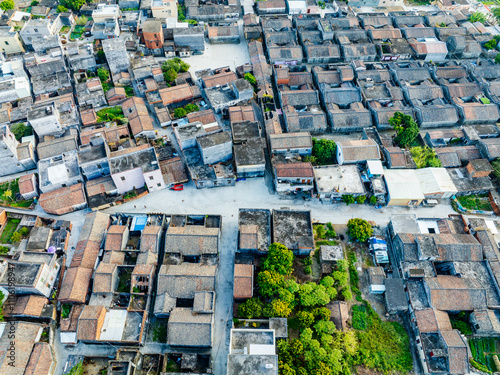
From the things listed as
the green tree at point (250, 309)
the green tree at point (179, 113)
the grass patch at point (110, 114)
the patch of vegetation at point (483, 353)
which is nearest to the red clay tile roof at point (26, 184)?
the grass patch at point (110, 114)

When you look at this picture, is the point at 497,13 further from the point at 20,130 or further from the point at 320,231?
the point at 20,130

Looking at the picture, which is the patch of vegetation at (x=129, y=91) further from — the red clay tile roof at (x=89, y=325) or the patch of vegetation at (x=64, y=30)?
the red clay tile roof at (x=89, y=325)

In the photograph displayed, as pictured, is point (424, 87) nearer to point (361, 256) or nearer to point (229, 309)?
point (361, 256)

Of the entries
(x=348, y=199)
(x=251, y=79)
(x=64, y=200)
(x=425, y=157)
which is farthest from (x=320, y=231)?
(x=64, y=200)

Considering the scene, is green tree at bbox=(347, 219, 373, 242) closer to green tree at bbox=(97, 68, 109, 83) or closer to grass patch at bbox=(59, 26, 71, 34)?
green tree at bbox=(97, 68, 109, 83)

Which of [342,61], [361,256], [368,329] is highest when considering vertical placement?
[342,61]

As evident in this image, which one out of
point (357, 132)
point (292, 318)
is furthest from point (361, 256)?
point (357, 132)
